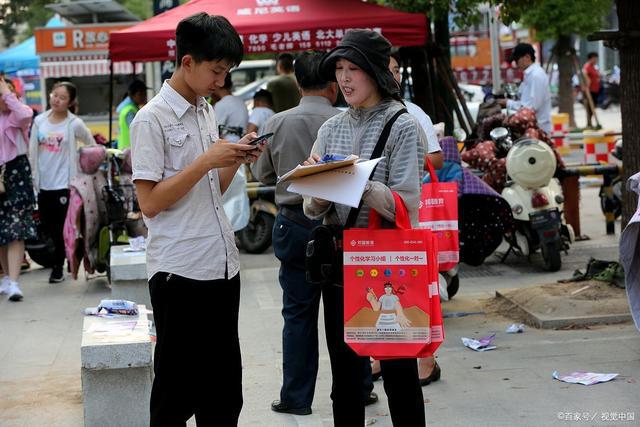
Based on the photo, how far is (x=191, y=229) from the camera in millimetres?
3918

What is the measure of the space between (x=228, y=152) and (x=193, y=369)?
2.87 feet

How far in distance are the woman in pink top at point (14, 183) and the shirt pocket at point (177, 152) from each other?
5.53m

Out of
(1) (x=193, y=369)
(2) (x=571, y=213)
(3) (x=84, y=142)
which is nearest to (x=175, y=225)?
(1) (x=193, y=369)

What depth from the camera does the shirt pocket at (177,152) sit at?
3.91 metres

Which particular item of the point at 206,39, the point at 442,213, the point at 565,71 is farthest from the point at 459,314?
the point at 565,71

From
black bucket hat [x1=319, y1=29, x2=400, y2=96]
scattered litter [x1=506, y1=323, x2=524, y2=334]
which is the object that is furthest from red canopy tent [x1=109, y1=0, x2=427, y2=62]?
black bucket hat [x1=319, y1=29, x2=400, y2=96]

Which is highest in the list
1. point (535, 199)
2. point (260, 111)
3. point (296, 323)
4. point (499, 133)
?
point (260, 111)

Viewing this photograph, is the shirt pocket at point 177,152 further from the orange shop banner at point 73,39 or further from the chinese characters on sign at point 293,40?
the orange shop banner at point 73,39

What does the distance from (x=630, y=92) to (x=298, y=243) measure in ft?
10.9

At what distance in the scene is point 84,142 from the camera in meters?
10.2

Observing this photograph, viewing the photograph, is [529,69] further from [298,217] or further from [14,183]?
[298,217]

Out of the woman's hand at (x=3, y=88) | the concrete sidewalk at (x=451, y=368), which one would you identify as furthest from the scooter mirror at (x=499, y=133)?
the woman's hand at (x=3, y=88)

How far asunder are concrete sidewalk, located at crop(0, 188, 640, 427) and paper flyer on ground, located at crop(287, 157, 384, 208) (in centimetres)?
183

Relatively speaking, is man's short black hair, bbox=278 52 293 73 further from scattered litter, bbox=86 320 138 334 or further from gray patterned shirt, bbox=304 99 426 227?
gray patterned shirt, bbox=304 99 426 227
